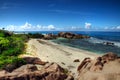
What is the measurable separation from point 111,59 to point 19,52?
50.0ft

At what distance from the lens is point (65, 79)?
13.9 metres

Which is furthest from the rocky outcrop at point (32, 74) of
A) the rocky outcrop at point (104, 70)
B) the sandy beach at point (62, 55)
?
the sandy beach at point (62, 55)

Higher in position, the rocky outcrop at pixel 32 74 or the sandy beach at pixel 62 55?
the rocky outcrop at pixel 32 74

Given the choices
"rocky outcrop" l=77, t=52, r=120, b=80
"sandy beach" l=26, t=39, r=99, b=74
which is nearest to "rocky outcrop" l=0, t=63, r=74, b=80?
"rocky outcrop" l=77, t=52, r=120, b=80

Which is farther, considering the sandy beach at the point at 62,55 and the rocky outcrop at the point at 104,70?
the sandy beach at the point at 62,55

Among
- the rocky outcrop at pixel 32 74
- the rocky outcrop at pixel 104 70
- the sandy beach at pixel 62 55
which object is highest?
the rocky outcrop at pixel 104 70

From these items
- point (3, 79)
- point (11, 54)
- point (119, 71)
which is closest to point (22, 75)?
point (3, 79)

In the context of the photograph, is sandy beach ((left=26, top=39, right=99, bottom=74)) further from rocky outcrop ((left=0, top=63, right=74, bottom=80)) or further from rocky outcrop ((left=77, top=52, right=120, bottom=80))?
rocky outcrop ((left=77, top=52, right=120, bottom=80))

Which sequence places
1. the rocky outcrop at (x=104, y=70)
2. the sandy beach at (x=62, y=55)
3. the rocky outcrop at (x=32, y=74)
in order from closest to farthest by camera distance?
the rocky outcrop at (x=104, y=70), the rocky outcrop at (x=32, y=74), the sandy beach at (x=62, y=55)

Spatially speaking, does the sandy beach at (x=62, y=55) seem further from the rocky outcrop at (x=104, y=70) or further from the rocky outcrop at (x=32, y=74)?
the rocky outcrop at (x=104, y=70)

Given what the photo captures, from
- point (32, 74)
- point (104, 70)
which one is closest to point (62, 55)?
point (32, 74)

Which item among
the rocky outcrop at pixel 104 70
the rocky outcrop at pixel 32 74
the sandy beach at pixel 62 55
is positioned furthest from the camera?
the sandy beach at pixel 62 55

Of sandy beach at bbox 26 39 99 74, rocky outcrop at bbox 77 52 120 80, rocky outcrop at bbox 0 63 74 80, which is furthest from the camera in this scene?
sandy beach at bbox 26 39 99 74

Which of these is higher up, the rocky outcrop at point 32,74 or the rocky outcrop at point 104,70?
the rocky outcrop at point 104,70
